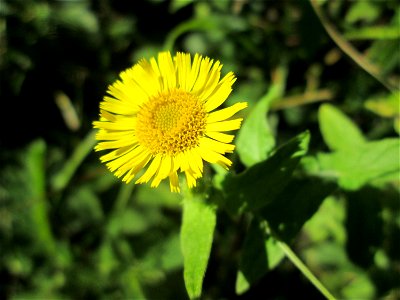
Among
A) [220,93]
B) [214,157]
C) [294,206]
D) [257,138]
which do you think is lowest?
[294,206]

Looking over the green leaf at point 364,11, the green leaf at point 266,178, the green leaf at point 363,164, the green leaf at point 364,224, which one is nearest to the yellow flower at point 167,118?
the green leaf at point 266,178

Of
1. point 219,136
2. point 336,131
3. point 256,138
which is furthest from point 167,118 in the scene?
point 336,131

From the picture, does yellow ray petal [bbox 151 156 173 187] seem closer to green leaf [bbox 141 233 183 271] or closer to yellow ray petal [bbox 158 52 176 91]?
yellow ray petal [bbox 158 52 176 91]

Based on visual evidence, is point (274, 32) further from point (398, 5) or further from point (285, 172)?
point (285, 172)

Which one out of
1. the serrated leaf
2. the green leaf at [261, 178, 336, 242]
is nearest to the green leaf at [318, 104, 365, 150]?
the green leaf at [261, 178, 336, 242]

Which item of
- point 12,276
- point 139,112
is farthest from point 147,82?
point 12,276

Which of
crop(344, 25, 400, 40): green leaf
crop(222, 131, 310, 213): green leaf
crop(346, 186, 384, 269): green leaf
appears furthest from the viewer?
crop(344, 25, 400, 40): green leaf

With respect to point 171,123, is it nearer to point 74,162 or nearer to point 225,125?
point 225,125
